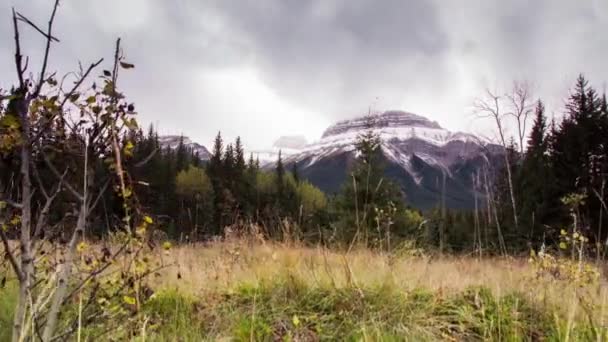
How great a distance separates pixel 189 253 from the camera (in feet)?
21.3

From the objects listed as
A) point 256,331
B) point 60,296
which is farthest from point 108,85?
point 256,331

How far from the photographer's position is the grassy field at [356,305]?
2.94m

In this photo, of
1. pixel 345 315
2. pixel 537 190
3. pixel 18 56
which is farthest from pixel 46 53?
pixel 537 190

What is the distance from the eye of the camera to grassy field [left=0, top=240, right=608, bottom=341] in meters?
2.94

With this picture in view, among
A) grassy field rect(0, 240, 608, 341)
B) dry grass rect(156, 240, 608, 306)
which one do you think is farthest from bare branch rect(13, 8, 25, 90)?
dry grass rect(156, 240, 608, 306)

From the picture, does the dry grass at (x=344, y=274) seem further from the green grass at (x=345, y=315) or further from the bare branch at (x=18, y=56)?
the bare branch at (x=18, y=56)

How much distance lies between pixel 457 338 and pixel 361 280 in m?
0.91

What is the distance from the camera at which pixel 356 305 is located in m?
3.23

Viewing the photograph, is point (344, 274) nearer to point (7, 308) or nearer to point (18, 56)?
point (7, 308)

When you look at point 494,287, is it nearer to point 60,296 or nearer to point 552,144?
point 60,296

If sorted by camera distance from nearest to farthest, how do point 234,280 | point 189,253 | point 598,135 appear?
point 234,280 → point 189,253 → point 598,135

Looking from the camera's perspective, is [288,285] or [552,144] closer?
[288,285]

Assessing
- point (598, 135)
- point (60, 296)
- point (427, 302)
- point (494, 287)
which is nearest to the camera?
point (60, 296)

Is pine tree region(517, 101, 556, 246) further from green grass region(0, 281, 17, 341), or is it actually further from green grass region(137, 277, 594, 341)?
green grass region(0, 281, 17, 341)
